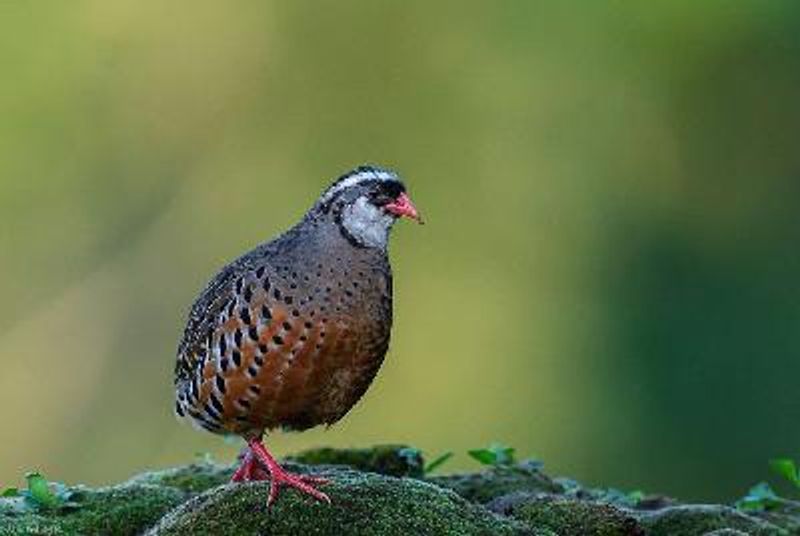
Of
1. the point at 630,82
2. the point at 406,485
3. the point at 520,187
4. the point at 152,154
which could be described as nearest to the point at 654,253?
the point at 520,187

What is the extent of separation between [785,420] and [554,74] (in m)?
7.99

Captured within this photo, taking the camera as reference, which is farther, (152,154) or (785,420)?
(152,154)

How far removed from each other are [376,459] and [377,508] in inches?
63.1

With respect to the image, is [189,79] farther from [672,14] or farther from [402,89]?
[672,14]

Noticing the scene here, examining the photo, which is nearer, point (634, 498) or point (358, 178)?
point (358, 178)

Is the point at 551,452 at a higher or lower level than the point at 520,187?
lower

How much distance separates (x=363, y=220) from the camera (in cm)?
666

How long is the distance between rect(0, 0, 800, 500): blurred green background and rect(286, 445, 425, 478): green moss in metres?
10.0

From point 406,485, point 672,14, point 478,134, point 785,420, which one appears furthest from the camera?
point 672,14

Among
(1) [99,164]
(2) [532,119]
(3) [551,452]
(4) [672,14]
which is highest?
(4) [672,14]

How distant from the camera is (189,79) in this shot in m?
25.7

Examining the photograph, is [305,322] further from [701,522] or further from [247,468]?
[701,522]

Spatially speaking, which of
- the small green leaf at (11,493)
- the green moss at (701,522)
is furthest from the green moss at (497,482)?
the small green leaf at (11,493)

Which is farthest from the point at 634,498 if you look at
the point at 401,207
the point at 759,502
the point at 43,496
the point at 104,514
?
the point at 43,496
